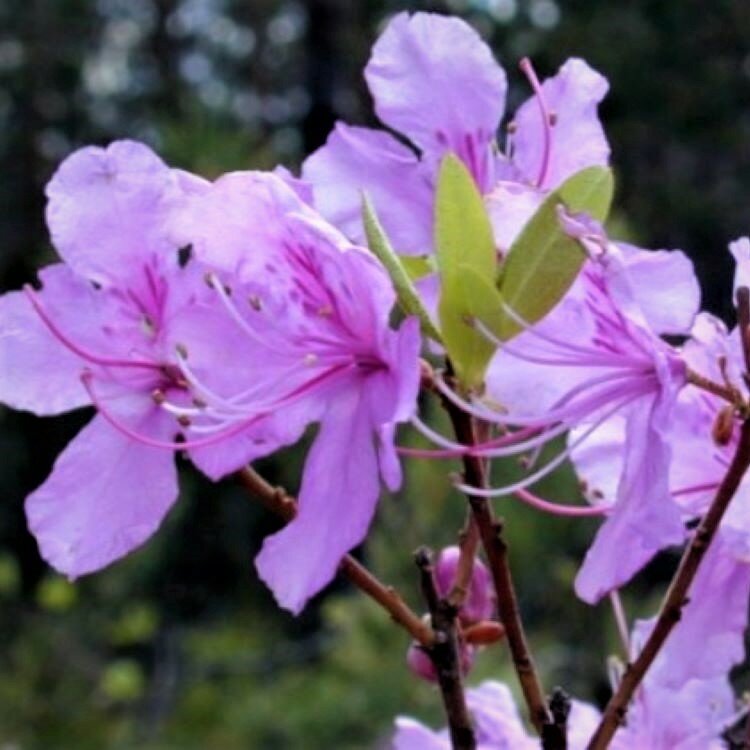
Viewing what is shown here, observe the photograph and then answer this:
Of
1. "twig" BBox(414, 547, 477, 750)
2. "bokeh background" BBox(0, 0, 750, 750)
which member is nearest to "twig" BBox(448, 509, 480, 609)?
"twig" BBox(414, 547, 477, 750)

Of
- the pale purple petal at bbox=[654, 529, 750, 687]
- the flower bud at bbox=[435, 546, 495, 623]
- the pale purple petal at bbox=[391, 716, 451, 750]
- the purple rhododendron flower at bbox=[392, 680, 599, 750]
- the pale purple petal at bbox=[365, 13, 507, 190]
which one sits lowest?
the pale purple petal at bbox=[391, 716, 451, 750]

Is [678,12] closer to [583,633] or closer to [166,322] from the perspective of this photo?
[583,633]

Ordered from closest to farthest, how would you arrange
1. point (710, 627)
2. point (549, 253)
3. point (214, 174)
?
1. point (549, 253)
2. point (710, 627)
3. point (214, 174)

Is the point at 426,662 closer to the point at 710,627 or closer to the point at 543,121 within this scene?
the point at 710,627

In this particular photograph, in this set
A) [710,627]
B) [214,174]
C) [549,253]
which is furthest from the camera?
[214,174]

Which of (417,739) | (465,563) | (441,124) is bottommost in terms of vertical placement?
(417,739)

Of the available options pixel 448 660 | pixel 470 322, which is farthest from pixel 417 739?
pixel 470 322

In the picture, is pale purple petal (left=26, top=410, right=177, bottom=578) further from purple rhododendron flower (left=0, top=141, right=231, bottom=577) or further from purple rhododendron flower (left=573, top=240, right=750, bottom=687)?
purple rhododendron flower (left=573, top=240, right=750, bottom=687)
